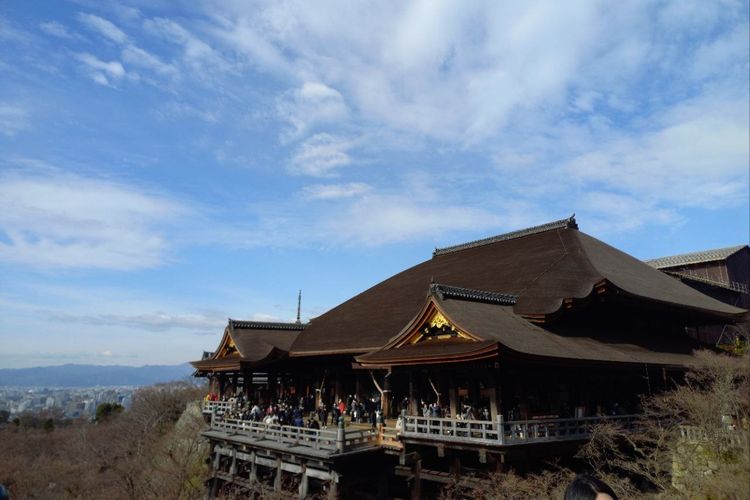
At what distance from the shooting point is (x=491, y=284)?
24.9 meters

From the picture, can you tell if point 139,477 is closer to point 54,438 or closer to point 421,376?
point 421,376

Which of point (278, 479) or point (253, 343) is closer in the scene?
point (278, 479)

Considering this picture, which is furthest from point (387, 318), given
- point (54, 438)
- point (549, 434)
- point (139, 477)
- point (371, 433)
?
point (54, 438)

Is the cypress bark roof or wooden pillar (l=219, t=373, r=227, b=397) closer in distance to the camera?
the cypress bark roof

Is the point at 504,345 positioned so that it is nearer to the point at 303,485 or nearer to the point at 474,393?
the point at 474,393

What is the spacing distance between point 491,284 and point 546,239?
5689 mm

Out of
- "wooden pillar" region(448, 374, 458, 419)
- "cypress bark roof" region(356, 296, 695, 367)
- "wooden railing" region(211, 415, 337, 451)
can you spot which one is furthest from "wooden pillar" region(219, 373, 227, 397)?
"wooden pillar" region(448, 374, 458, 419)

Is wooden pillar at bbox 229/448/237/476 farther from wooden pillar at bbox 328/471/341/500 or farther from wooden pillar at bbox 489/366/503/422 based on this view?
wooden pillar at bbox 489/366/503/422

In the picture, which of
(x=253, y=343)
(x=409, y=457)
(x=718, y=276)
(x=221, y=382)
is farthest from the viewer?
(x=718, y=276)

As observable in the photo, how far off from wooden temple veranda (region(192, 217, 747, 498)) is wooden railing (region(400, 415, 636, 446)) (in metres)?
0.06

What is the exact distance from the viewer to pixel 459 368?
17.2m

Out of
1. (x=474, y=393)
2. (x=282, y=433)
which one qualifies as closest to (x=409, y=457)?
(x=474, y=393)

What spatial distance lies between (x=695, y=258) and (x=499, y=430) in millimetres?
29029

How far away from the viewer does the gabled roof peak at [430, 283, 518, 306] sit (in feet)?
58.9
